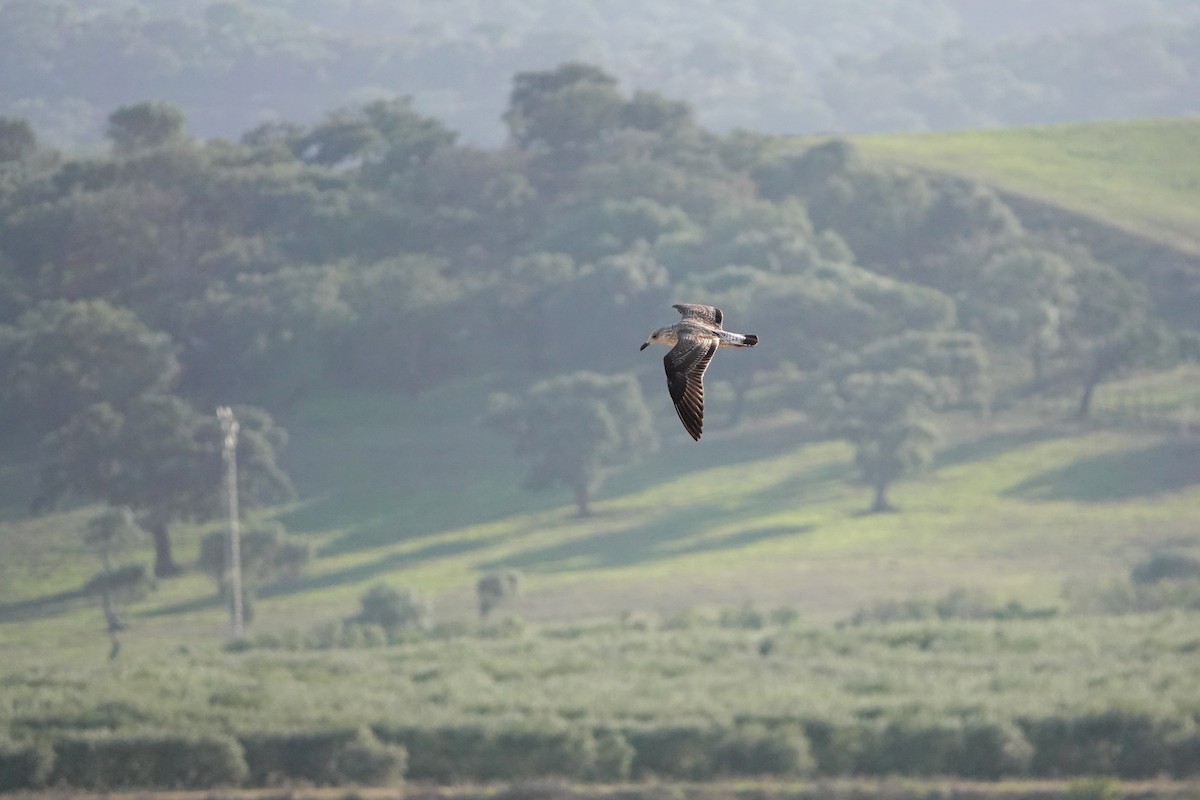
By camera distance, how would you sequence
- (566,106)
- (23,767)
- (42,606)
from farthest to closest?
(566,106)
(42,606)
(23,767)

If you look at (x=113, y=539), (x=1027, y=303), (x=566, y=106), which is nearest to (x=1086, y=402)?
(x=1027, y=303)

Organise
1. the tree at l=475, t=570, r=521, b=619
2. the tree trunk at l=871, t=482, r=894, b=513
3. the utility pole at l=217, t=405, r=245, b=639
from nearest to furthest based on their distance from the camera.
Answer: the tree at l=475, t=570, r=521, b=619 → the utility pole at l=217, t=405, r=245, b=639 → the tree trunk at l=871, t=482, r=894, b=513

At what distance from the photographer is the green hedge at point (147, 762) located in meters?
57.8

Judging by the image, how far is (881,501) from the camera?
367 ft

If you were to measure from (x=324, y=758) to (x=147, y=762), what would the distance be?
15.9ft

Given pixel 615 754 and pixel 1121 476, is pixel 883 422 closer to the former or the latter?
pixel 1121 476

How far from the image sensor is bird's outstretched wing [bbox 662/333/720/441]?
24.1 meters

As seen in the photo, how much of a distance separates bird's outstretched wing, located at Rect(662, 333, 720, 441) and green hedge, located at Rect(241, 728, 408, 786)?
3587cm

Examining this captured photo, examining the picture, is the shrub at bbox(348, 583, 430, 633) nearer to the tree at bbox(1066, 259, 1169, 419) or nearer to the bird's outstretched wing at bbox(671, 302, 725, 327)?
the tree at bbox(1066, 259, 1169, 419)

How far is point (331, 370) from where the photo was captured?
13625cm

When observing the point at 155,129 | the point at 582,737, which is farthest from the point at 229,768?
the point at 155,129

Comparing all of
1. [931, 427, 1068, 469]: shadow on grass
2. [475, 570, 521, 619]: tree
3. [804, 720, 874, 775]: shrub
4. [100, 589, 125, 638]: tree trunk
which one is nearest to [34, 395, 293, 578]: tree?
[100, 589, 125, 638]: tree trunk

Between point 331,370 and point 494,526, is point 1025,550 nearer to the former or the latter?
point 494,526

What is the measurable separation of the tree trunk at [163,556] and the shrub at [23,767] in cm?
5191
